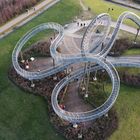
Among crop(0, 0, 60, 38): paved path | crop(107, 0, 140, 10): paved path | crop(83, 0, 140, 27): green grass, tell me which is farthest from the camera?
crop(107, 0, 140, 10): paved path

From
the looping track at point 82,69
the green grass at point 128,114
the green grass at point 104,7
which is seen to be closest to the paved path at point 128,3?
the green grass at point 104,7

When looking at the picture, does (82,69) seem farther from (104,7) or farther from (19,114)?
(104,7)

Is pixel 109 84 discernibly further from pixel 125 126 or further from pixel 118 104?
pixel 125 126

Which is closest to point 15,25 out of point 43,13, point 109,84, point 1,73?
point 43,13

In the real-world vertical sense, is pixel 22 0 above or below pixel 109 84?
above

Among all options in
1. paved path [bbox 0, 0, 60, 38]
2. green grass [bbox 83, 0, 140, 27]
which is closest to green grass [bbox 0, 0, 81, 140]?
paved path [bbox 0, 0, 60, 38]

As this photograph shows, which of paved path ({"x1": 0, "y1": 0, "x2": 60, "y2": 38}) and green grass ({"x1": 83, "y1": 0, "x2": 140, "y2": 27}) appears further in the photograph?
green grass ({"x1": 83, "y1": 0, "x2": 140, "y2": 27})

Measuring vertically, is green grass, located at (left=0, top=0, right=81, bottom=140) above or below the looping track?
below

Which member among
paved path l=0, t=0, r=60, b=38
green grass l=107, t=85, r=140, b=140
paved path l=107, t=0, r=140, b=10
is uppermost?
paved path l=0, t=0, r=60, b=38

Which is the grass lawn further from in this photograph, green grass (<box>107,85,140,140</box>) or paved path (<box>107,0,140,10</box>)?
paved path (<box>107,0,140,10</box>)
